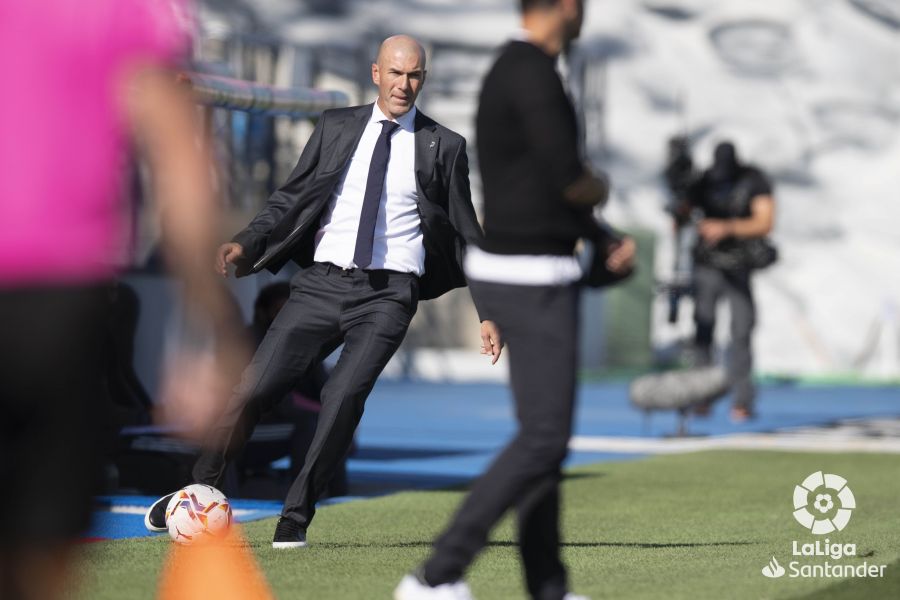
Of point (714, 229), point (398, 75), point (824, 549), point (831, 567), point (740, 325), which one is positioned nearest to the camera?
point (831, 567)

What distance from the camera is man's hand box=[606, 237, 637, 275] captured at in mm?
4883

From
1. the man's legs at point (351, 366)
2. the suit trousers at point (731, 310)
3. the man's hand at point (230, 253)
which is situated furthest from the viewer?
the suit trousers at point (731, 310)

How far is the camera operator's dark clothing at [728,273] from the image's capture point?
15.3 metres

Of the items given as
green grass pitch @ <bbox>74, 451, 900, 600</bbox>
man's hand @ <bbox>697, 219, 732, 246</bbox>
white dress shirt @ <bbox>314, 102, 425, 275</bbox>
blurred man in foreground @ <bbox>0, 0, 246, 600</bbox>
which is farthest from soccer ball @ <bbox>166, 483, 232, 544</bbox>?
man's hand @ <bbox>697, 219, 732, 246</bbox>

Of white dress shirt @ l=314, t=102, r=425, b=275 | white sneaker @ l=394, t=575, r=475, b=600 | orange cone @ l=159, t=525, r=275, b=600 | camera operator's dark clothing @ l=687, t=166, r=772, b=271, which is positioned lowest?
camera operator's dark clothing @ l=687, t=166, r=772, b=271

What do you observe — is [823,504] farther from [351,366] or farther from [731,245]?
[731,245]

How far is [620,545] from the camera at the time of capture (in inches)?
285

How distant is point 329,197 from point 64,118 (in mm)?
3649

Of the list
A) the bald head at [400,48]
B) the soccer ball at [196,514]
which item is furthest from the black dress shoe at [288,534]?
the bald head at [400,48]

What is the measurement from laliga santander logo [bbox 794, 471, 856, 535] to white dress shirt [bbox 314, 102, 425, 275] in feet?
7.29

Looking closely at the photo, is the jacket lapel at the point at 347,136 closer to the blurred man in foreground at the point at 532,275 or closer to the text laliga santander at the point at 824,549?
the blurred man in foreground at the point at 532,275

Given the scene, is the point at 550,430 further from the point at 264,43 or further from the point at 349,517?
the point at 264,43

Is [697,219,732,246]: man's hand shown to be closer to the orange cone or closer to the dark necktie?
the dark necktie

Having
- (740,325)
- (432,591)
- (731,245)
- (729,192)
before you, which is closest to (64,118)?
(432,591)
